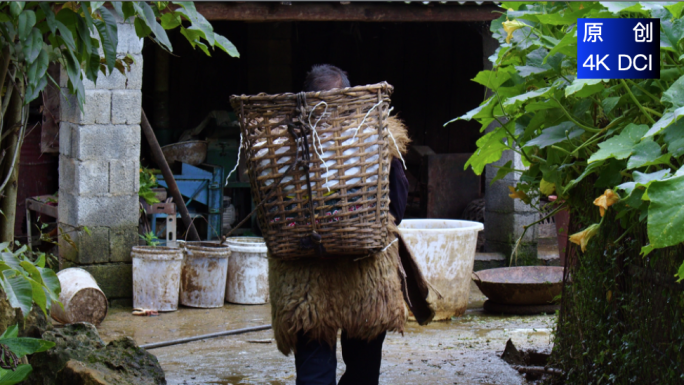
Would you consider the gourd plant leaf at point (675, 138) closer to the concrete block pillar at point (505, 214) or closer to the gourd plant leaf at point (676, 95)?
the gourd plant leaf at point (676, 95)

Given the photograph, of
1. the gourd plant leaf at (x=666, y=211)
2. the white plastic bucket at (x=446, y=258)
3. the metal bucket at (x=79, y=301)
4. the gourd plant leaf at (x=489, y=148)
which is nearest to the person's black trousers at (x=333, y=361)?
the gourd plant leaf at (x=489, y=148)

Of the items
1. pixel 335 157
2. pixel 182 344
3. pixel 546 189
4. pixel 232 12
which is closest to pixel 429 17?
pixel 232 12

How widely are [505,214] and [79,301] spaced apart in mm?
3983

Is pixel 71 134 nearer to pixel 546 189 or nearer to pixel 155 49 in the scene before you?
pixel 155 49

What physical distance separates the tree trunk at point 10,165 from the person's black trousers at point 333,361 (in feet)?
3.69

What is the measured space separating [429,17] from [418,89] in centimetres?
309

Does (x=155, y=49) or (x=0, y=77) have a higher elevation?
(x=155, y=49)

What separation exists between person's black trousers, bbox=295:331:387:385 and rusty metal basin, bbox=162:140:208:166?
5.02 m

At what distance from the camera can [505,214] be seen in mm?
7109

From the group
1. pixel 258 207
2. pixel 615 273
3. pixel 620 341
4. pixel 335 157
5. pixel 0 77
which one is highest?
pixel 0 77

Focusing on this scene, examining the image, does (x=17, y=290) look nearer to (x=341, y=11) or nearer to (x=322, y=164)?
(x=322, y=164)

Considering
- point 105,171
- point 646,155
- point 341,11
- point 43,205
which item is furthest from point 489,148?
point 43,205

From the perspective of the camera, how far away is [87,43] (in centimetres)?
219

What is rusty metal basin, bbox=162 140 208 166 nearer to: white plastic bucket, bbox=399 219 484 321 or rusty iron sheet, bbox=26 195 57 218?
rusty iron sheet, bbox=26 195 57 218
